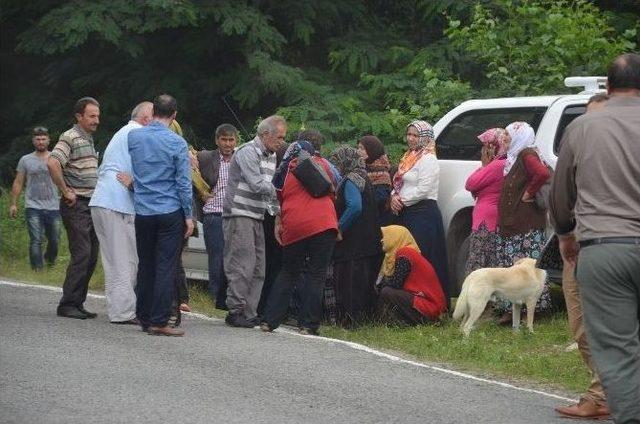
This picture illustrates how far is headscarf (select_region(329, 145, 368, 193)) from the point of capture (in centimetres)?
1275

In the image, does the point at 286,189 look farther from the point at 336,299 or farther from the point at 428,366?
the point at 428,366

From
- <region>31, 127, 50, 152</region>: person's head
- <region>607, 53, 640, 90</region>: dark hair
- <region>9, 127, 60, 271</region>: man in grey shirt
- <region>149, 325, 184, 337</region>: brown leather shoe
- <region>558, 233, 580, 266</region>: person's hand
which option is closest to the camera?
<region>607, 53, 640, 90</region>: dark hair

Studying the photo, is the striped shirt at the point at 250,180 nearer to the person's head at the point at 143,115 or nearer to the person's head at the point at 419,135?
the person's head at the point at 143,115

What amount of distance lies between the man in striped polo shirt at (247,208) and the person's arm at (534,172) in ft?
6.82

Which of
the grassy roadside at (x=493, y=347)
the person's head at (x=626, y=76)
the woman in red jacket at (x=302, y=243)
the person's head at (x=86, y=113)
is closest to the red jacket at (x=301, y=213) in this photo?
the woman in red jacket at (x=302, y=243)

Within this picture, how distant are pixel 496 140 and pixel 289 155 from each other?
6.06ft

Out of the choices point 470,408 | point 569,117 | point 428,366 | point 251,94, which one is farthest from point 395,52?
point 470,408

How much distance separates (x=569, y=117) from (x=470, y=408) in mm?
4939

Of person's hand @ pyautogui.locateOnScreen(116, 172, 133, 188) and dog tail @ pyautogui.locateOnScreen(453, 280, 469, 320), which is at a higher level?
person's hand @ pyautogui.locateOnScreen(116, 172, 133, 188)

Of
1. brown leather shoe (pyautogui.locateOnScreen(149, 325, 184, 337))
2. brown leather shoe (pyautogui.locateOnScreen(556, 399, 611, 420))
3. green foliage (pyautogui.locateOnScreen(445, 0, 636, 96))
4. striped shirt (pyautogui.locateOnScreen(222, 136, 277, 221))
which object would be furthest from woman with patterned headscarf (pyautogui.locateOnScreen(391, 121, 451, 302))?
brown leather shoe (pyautogui.locateOnScreen(556, 399, 611, 420))

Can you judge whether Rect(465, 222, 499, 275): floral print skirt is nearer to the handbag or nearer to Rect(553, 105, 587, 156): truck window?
Rect(553, 105, 587, 156): truck window

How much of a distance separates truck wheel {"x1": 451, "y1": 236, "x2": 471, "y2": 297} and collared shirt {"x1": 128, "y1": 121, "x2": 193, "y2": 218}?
9.84ft

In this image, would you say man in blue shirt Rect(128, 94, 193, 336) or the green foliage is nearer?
man in blue shirt Rect(128, 94, 193, 336)

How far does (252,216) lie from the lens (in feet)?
41.3
